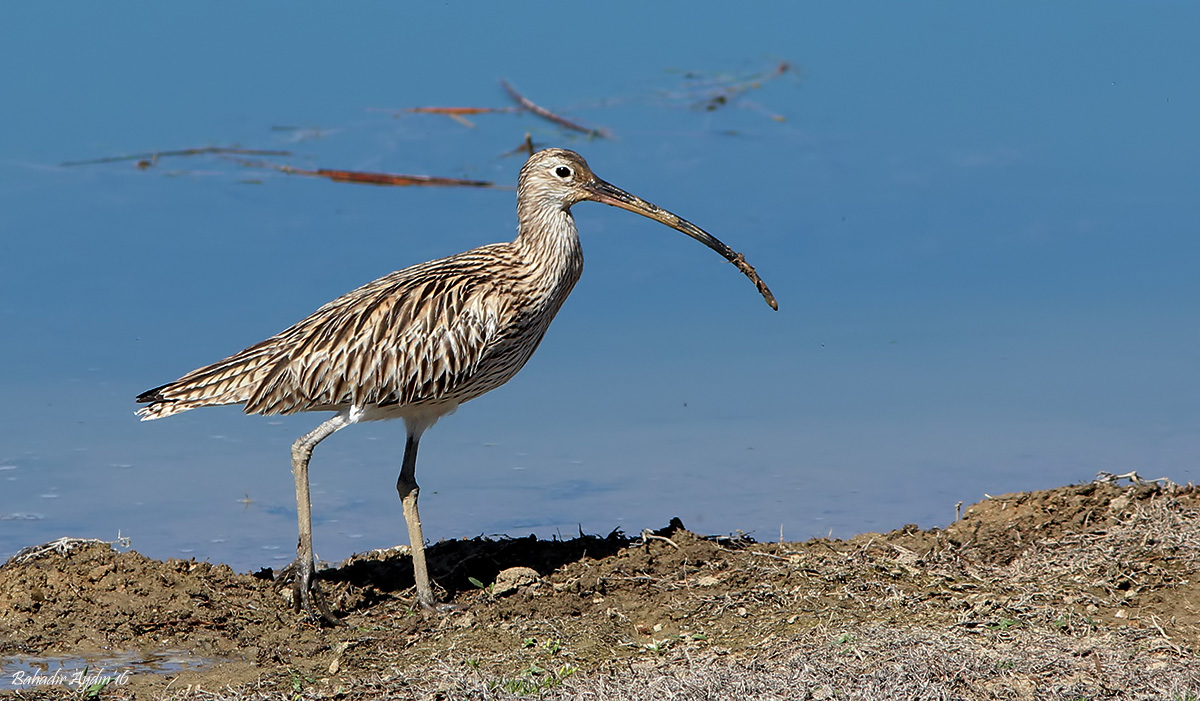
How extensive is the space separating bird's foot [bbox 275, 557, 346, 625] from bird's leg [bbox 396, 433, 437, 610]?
49cm

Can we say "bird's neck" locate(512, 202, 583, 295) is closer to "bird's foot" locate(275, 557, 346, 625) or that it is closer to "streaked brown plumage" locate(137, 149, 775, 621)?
"streaked brown plumage" locate(137, 149, 775, 621)

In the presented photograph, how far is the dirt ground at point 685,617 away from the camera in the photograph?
6809 millimetres

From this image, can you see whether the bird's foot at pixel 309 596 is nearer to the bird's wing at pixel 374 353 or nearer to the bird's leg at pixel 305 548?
the bird's leg at pixel 305 548

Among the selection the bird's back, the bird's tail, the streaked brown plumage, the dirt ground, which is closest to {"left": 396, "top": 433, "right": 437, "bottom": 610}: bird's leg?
the streaked brown plumage

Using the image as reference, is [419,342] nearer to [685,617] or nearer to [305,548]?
[305,548]

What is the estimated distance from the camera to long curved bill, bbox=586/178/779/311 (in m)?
9.37

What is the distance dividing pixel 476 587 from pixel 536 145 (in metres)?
8.46

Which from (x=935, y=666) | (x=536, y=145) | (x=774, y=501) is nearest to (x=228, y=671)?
(x=935, y=666)

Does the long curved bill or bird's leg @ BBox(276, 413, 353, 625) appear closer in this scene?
bird's leg @ BBox(276, 413, 353, 625)

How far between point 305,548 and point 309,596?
27 centimetres

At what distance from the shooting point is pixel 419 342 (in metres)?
8.89

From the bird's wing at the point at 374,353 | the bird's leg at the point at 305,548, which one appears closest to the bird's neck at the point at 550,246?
the bird's wing at the point at 374,353

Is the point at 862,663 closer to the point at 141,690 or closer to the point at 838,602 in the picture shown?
the point at 838,602

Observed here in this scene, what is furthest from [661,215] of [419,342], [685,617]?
[685,617]
